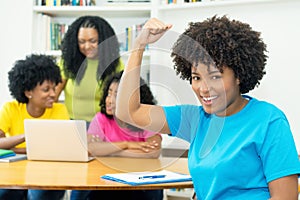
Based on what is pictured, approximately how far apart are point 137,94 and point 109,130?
3.42 feet

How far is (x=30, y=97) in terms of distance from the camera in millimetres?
2812

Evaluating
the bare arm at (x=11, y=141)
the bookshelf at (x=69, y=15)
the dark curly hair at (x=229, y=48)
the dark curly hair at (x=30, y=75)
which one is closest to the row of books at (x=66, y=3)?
the bookshelf at (x=69, y=15)

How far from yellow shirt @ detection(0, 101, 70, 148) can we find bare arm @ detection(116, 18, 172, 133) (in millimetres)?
1216

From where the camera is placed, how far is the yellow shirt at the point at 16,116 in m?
2.71

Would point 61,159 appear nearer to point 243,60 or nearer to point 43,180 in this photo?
point 43,180

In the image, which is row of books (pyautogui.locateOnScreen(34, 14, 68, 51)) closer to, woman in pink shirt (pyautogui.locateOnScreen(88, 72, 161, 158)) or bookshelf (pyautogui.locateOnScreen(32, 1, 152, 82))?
bookshelf (pyautogui.locateOnScreen(32, 1, 152, 82))

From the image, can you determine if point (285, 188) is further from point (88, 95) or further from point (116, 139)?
point (116, 139)

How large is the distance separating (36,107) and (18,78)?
25cm

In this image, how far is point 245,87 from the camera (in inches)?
57.5

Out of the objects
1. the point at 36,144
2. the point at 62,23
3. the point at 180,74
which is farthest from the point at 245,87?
the point at 62,23

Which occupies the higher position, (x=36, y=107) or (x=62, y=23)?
(x=62, y=23)

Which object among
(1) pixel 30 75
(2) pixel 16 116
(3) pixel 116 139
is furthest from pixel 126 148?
(1) pixel 30 75

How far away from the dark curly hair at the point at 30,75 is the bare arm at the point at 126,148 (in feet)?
2.03

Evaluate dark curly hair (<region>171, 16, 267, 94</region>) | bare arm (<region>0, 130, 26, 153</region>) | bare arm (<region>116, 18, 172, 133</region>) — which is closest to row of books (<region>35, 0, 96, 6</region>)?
bare arm (<region>0, 130, 26, 153</region>)
